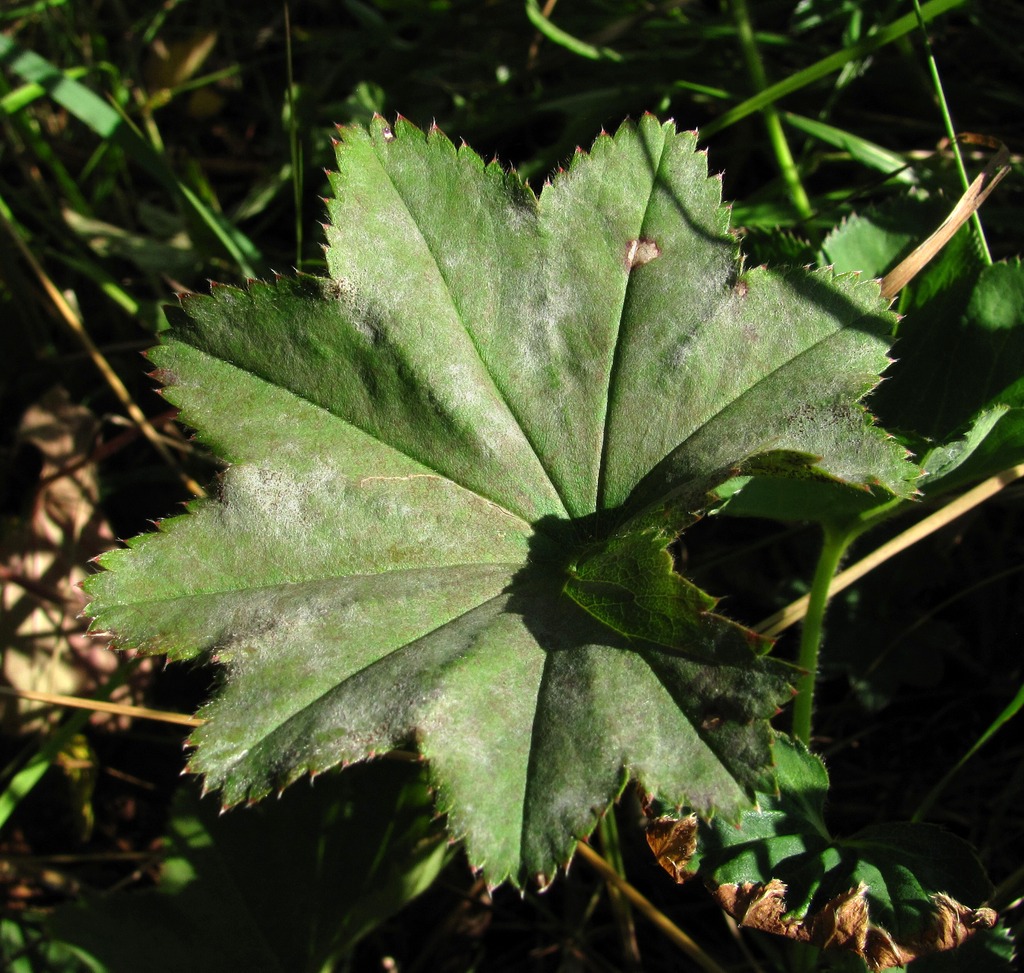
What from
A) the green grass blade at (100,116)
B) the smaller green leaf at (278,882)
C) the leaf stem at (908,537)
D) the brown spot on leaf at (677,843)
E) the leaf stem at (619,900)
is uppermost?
the green grass blade at (100,116)

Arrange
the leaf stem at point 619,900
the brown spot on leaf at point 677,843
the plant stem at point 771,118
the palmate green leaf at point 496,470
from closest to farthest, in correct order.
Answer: the palmate green leaf at point 496,470 < the brown spot on leaf at point 677,843 < the leaf stem at point 619,900 < the plant stem at point 771,118

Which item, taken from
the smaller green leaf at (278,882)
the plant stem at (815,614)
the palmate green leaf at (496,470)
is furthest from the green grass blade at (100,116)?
the plant stem at (815,614)

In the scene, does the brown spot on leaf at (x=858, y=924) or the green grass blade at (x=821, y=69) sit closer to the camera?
the brown spot on leaf at (x=858, y=924)

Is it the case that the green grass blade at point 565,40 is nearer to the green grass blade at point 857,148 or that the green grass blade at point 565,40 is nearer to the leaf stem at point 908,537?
the green grass blade at point 857,148

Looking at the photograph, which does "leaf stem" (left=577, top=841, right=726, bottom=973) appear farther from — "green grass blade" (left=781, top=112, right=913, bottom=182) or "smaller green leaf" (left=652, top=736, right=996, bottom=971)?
"green grass blade" (left=781, top=112, right=913, bottom=182)

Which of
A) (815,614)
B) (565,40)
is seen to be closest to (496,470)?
(815,614)

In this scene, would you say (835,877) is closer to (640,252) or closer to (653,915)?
(653,915)
